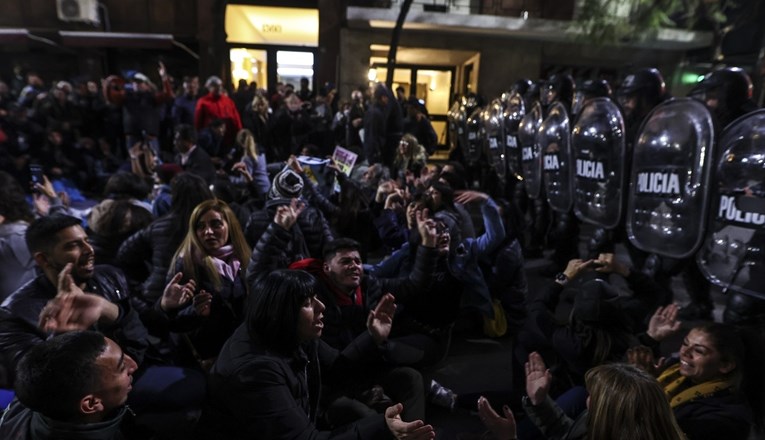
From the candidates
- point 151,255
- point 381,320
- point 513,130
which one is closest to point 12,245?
point 151,255

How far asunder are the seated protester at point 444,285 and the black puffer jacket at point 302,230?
1.40ft

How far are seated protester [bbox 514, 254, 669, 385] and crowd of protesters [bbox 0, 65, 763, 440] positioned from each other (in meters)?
0.01

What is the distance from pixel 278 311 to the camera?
176 cm

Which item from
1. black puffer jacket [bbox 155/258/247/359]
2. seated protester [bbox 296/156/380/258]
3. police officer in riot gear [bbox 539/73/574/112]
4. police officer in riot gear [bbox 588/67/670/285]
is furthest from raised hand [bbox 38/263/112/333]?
police officer in riot gear [bbox 539/73/574/112]

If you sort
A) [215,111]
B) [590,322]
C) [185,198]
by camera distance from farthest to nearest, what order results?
[215,111], [185,198], [590,322]

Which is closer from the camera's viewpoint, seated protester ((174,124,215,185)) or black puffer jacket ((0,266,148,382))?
black puffer jacket ((0,266,148,382))

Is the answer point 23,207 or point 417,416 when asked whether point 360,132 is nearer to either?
point 23,207

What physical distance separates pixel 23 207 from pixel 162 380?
1523 mm

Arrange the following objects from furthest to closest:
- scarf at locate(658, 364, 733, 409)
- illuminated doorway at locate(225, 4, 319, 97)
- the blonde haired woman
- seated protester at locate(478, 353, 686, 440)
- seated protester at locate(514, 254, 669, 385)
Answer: illuminated doorway at locate(225, 4, 319, 97)
the blonde haired woman
seated protester at locate(514, 254, 669, 385)
scarf at locate(658, 364, 733, 409)
seated protester at locate(478, 353, 686, 440)

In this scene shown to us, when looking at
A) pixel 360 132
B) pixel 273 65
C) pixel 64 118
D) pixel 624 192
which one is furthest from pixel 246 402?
pixel 273 65

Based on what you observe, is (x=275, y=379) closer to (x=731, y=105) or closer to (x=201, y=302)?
(x=201, y=302)

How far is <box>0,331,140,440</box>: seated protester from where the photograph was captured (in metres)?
1.33

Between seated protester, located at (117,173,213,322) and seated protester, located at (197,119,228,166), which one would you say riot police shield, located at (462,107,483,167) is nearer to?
seated protester, located at (197,119,228,166)

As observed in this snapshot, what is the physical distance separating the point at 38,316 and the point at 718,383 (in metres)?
2.75
